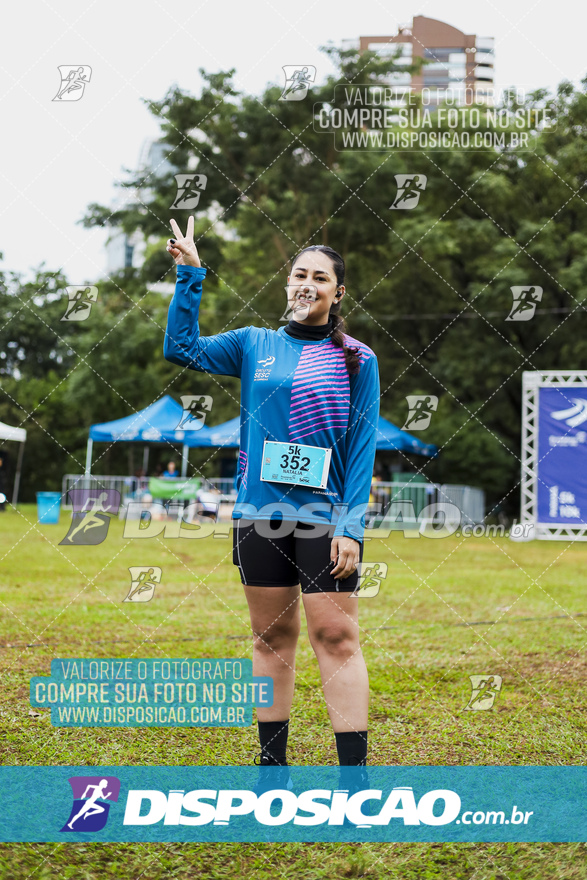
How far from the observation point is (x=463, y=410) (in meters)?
25.5

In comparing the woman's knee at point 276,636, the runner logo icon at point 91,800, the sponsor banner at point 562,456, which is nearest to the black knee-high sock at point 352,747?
the woman's knee at point 276,636

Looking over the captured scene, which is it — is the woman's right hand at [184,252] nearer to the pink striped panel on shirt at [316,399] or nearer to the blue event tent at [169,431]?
the pink striped panel on shirt at [316,399]

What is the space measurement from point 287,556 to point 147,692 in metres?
1.99

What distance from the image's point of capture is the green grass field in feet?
8.24

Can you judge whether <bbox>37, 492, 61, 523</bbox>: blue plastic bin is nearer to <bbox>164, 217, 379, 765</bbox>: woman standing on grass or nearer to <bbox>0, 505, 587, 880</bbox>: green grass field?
<bbox>0, 505, 587, 880</bbox>: green grass field

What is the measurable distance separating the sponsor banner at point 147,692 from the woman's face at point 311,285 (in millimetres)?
1632

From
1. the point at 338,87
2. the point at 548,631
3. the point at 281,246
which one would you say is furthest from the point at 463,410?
the point at 548,631

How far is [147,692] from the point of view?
14.6 feet

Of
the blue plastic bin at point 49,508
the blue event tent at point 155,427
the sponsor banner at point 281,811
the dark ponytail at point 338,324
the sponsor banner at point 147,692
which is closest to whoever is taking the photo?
the sponsor banner at point 281,811

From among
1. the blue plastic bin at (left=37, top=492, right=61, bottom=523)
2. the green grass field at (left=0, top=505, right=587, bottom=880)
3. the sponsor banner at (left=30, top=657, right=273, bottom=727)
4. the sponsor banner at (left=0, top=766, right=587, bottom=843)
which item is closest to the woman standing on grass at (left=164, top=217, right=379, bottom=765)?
the sponsor banner at (left=0, top=766, right=587, bottom=843)

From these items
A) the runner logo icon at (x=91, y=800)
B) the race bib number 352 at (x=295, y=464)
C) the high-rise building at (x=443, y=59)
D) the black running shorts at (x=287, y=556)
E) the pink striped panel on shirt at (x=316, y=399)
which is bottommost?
the runner logo icon at (x=91, y=800)

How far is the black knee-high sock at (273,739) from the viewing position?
2977 mm

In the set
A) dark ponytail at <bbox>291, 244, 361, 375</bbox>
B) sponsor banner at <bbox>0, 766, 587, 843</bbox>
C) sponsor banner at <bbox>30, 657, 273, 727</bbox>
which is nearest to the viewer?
sponsor banner at <bbox>0, 766, 587, 843</bbox>

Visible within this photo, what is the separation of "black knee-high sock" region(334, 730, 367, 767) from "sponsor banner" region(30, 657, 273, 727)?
910mm
